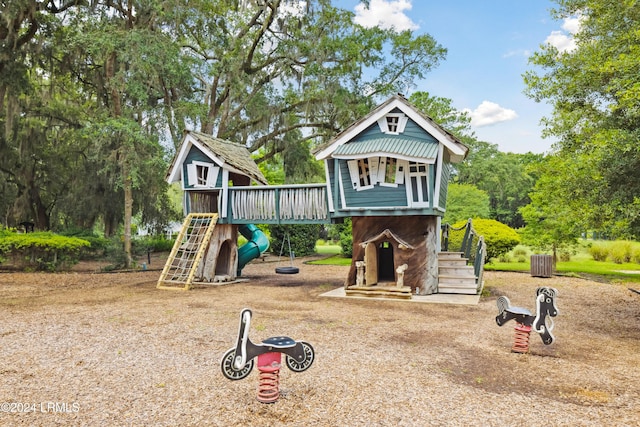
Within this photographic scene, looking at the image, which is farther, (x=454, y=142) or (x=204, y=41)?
(x=204, y=41)

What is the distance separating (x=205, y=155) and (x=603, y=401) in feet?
42.5

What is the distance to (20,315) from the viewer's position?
31.6 feet

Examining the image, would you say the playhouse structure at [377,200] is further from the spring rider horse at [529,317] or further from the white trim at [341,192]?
the spring rider horse at [529,317]

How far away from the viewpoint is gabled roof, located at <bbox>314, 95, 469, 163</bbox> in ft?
39.6

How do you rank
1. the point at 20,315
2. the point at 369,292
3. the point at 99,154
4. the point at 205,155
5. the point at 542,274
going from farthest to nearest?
the point at 99,154, the point at 542,274, the point at 205,155, the point at 369,292, the point at 20,315

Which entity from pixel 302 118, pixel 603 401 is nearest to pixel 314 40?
pixel 302 118

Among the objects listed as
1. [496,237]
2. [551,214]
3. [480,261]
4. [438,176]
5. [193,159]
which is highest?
[193,159]

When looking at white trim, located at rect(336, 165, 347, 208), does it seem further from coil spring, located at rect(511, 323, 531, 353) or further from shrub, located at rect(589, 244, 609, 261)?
shrub, located at rect(589, 244, 609, 261)

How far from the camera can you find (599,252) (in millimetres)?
26797

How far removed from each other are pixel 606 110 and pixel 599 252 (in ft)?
66.7

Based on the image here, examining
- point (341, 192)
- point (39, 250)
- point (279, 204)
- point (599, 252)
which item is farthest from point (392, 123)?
point (599, 252)

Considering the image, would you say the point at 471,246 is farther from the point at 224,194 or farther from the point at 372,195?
the point at 224,194

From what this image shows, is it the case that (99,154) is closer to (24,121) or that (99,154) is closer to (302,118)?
(24,121)

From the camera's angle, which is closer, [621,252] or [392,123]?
[392,123]
